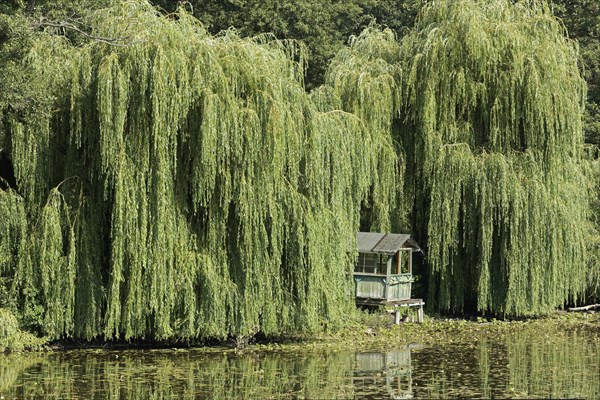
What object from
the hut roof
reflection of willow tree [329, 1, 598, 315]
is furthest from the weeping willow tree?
reflection of willow tree [329, 1, 598, 315]

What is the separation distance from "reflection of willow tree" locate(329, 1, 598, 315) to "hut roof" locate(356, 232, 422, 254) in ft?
3.28

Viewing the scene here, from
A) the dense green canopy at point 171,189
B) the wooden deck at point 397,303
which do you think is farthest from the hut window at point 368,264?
the dense green canopy at point 171,189

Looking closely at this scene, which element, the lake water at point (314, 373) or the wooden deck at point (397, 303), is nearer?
the lake water at point (314, 373)

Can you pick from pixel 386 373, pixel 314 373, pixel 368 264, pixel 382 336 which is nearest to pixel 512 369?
pixel 386 373

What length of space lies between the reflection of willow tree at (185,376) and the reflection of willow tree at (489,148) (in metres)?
7.56

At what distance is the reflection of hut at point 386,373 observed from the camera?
1772cm

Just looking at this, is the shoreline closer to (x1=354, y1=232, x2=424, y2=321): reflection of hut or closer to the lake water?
the lake water

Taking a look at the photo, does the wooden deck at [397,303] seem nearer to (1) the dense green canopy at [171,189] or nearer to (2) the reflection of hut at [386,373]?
(1) the dense green canopy at [171,189]

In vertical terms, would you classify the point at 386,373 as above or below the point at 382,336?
below

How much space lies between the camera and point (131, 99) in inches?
875

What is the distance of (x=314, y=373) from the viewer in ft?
64.5

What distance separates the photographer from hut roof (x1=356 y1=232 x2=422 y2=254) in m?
27.7

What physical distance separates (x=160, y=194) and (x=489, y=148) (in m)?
10.8

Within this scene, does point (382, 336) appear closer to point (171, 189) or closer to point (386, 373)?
point (386, 373)
